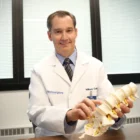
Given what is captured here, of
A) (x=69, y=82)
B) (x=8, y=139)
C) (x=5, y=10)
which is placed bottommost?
(x=8, y=139)

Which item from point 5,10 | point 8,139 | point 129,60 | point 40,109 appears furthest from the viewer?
point 129,60

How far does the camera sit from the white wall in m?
2.08

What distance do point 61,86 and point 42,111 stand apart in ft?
0.77

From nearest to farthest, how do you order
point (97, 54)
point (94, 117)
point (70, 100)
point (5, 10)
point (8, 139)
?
point (94, 117), point (70, 100), point (8, 139), point (5, 10), point (97, 54)

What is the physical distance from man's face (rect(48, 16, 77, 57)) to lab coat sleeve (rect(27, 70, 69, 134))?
215 mm

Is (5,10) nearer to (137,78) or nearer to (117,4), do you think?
(117,4)

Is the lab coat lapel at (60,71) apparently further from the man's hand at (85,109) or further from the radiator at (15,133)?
the radiator at (15,133)

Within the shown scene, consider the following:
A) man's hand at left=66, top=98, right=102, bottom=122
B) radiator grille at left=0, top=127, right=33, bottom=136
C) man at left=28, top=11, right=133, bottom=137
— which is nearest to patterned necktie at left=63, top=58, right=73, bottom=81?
man at left=28, top=11, right=133, bottom=137

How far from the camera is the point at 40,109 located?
2.85 ft

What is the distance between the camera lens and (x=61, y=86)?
107cm

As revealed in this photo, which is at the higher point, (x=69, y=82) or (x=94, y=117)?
(x=69, y=82)

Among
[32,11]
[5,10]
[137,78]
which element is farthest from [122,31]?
[5,10]

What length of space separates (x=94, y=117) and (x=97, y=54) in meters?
1.83

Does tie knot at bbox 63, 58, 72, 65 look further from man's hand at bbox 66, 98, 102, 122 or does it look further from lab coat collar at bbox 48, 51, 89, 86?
man's hand at bbox 66, 98, 102, 122
